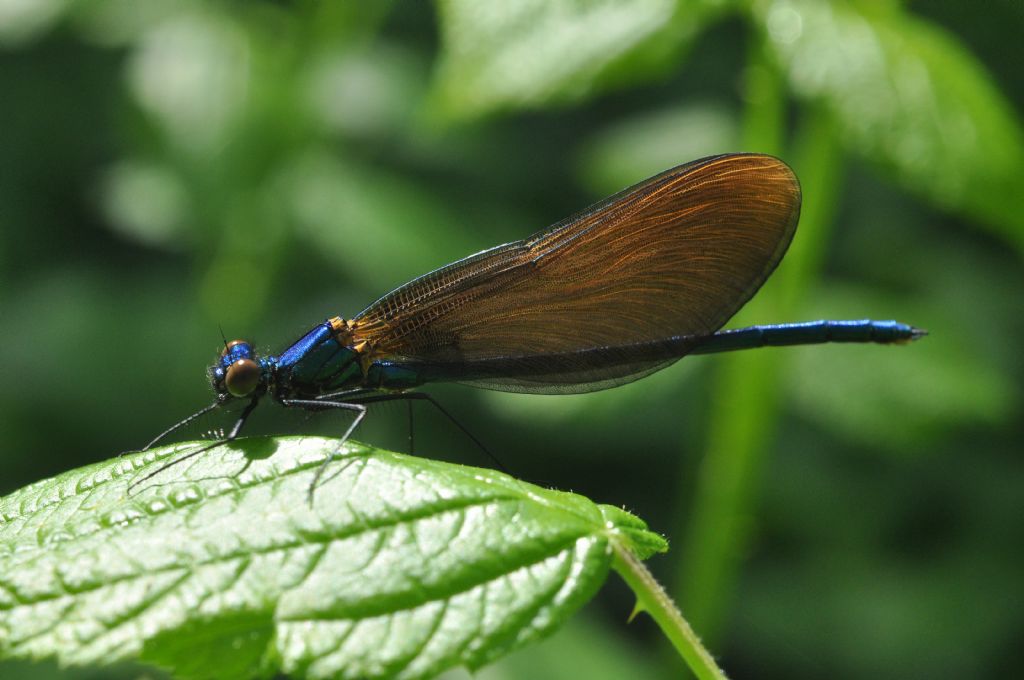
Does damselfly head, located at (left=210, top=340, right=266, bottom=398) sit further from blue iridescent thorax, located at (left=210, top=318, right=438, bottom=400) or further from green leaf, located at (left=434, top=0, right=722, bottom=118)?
green leaf, located at (left=434, top=0, right=722, bottom=118)

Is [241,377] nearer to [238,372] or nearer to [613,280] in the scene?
[238,372]

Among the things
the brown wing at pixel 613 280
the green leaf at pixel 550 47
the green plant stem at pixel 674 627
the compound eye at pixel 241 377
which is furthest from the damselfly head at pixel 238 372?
the green plant stem at pixel 674 627

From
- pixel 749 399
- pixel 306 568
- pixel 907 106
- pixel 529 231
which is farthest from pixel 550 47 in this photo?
pixel 529 231

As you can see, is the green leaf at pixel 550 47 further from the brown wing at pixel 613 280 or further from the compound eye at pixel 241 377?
the compound eye at pixel 241 377

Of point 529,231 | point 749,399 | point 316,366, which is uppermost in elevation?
point 529,231

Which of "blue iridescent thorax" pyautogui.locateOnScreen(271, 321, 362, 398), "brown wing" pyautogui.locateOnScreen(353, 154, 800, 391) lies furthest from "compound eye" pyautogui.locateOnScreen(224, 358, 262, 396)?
"brown wing" pyautogui.locateOnScreen(353, 154, 800, 391)

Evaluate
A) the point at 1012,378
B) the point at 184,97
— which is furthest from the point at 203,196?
the point at 1012,378
